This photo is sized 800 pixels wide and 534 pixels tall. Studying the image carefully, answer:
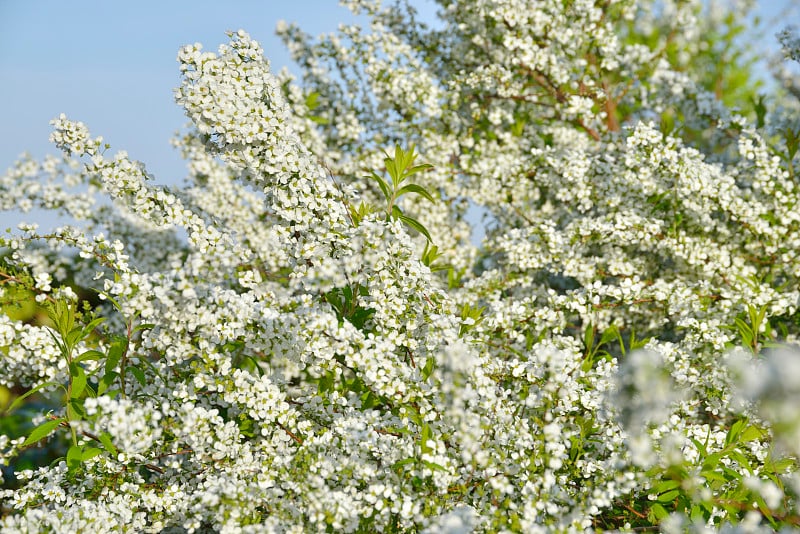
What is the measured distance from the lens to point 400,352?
12.8ft

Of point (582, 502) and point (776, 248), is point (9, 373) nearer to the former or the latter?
point (582, 502)

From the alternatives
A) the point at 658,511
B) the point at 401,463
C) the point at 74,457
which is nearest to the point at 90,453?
the point at 74,457

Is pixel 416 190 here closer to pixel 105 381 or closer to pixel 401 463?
pixel 401 463

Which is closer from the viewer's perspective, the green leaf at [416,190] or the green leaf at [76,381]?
the green leaf at [76,381]

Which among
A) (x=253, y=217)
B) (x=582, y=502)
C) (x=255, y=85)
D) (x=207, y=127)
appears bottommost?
(x=582, y=502)

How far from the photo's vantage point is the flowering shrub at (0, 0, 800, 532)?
3.00 metres

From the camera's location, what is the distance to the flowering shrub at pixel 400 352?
2998 mm

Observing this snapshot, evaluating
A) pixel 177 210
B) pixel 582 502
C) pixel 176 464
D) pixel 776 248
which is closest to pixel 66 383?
pixel 176 464

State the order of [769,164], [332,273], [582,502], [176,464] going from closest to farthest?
[582,502] < [332,273] < [176,464] < [769,164]

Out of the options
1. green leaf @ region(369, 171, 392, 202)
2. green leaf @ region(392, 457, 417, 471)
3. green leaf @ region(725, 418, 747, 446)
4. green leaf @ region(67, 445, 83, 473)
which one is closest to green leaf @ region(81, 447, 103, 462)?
green leaf @ region(67, 445, 83, 473)

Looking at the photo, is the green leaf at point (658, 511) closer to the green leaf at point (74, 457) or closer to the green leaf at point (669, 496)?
the green leaf at point (669, 496)

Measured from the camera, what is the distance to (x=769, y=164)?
5.55 metres

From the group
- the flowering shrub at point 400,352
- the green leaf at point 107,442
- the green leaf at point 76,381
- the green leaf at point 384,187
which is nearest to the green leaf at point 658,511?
the flowering shrub at point 400,352

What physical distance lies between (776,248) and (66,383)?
5996 mm
